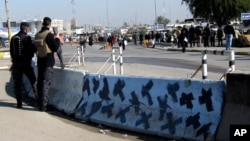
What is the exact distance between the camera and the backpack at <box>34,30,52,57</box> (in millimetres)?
10273

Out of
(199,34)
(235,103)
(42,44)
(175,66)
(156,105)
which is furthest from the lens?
(199,34)

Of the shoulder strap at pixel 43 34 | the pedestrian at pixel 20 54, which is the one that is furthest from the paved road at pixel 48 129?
the shoulder strap at pixel 43 34

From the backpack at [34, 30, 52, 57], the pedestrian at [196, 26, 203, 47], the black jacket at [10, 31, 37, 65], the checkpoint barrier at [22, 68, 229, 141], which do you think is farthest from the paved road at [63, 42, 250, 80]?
the pedestrian at [196, 26, 203, 47]

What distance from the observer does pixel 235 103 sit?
6.58 m

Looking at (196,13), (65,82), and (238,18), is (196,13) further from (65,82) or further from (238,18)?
(65,82)

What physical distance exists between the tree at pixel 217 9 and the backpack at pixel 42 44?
165 feet

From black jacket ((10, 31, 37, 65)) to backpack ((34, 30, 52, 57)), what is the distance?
474 mm

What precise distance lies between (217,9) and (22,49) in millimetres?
51172

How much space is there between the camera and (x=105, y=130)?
841 cm

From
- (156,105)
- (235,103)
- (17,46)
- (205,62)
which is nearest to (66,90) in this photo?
(17,46)

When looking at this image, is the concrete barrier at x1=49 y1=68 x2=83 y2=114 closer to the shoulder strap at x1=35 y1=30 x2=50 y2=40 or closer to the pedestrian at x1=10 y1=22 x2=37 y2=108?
the pedestrian at x1=10 y1=22 x2=37 y2=108

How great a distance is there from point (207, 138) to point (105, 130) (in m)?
2.25

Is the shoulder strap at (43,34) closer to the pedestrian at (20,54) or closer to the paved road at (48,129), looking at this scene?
the pedestrian at (20,54)

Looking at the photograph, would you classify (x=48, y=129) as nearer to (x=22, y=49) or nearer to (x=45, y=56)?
(x=45, y=56)
